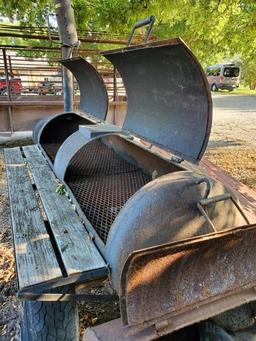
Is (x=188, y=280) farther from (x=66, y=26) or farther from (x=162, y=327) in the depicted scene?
(x=66, y=26)

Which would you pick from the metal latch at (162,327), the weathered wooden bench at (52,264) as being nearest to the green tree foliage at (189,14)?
the weathered wooden bench at (52,264)

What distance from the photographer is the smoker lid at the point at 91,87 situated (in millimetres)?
4019

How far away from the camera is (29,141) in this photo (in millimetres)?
7070

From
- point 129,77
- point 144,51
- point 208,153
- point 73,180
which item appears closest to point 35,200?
point 73,180

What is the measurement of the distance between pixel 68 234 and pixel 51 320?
44cm

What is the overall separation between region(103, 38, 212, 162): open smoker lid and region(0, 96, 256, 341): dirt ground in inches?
53.6

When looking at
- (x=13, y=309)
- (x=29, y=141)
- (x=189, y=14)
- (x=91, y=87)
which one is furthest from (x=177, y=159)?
(x=29, y=141)

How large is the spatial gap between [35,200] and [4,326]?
0.88m

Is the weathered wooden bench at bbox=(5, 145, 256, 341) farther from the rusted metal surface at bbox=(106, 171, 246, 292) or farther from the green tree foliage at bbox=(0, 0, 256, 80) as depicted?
the green tree foliage at bbox=(0, 0, 256, 80)

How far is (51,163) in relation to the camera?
Result: 3.03 m

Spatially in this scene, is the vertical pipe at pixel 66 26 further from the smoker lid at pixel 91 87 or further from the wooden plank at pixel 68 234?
the wooden plank at pixel 68 234

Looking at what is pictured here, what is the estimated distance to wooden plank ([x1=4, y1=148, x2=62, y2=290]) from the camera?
4.63ft

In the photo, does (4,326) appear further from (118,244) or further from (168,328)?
(168,328)

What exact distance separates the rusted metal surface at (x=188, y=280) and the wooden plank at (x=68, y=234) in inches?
13.8
